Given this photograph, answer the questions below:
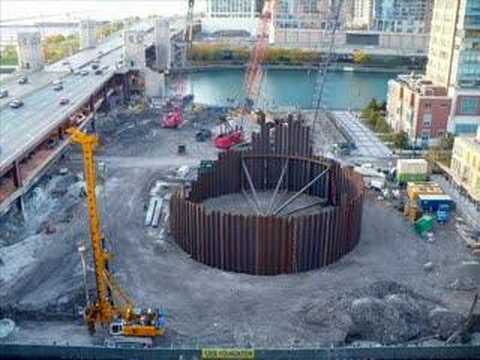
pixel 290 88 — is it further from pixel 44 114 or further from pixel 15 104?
pixel 44 114

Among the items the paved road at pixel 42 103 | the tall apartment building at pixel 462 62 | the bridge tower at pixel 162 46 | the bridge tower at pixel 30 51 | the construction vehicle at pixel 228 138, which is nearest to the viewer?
the paved road at pixel 42 103

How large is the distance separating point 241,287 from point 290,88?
3024 inches

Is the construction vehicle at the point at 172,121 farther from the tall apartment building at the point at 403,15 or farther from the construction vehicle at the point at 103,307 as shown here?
the tall apartment building at the point at 403,15

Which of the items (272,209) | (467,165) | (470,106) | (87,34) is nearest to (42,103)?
(272,209)

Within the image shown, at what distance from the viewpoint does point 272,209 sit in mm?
46156

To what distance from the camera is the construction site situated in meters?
32.2

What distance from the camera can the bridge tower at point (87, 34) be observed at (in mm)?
112312

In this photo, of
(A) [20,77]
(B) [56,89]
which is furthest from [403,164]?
(A) [20,77]

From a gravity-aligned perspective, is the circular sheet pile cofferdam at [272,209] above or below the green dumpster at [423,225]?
above

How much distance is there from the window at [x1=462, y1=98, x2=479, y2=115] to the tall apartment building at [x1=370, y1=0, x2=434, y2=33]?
76.5m

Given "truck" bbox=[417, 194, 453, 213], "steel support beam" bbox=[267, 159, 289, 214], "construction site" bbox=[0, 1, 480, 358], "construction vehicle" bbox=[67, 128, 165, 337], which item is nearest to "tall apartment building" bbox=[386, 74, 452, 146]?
"construction site" bbox=[0, 1, 480, 358]

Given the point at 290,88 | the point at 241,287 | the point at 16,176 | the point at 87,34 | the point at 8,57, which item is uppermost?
the point at 87,34

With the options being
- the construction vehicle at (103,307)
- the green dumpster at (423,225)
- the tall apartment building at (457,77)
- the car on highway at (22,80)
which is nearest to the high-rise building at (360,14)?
the tall apartment building at (457,77)

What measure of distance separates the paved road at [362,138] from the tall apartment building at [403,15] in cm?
6566
